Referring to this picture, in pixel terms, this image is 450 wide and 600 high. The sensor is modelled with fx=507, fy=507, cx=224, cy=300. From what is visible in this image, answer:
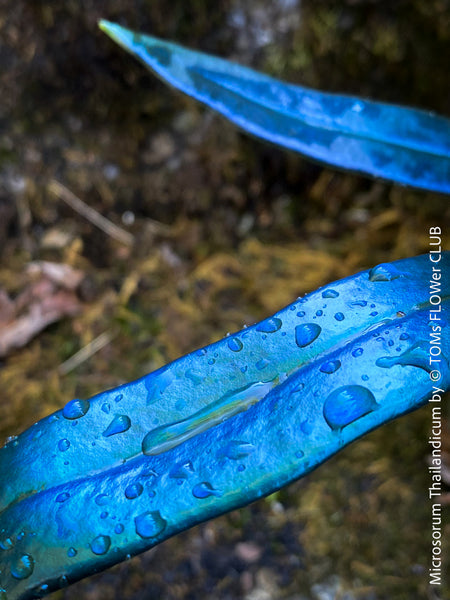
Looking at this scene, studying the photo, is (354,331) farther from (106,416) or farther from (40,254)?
(40,254)

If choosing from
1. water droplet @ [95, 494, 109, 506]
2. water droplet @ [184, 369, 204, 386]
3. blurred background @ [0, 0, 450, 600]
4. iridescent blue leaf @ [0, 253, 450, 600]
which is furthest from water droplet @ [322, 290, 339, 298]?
blurred background @ [0, 0, 450, 600]

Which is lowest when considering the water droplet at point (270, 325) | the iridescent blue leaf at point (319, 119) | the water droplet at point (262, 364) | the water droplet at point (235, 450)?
the water droplet at point (235, 450)

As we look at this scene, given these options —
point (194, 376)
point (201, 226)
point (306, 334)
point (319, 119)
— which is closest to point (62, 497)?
point (194, 376)

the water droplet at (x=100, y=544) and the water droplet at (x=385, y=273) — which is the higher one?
the water droplet at (x=385, y=273)

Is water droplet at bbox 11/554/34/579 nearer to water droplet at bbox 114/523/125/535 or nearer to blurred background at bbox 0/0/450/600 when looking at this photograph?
water droplet at bbox 114/523/125/535

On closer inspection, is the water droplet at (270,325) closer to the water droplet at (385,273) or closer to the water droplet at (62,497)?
the water droplet at (385,273)

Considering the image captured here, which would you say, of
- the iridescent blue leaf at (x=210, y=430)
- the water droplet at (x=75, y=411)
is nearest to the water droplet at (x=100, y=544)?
the iridescent blue leaf at (x=210, y=430)
